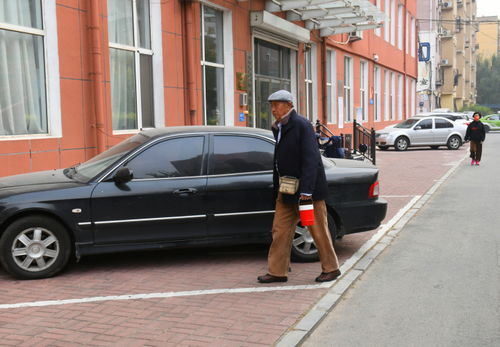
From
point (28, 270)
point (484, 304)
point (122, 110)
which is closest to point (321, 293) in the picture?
point (484, 304)

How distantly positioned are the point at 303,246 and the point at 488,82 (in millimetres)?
122707

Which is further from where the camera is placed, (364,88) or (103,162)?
(364,88)

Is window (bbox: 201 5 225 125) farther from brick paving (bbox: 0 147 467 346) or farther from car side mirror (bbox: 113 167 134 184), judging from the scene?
car side mirror (bbox: 113 167 134 184)

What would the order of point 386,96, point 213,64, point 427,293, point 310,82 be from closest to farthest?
point 427,293 → point 213,64 → point 310,82 → point 386,96

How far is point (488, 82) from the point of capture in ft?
392

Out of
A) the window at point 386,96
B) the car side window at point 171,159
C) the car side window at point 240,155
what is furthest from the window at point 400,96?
the car side window at point 171,159

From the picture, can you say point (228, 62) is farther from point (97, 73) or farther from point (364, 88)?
point (364, 88)

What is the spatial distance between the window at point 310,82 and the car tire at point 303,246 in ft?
49.6

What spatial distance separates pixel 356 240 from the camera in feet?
27.5

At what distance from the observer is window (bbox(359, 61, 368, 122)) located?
29.8 meters

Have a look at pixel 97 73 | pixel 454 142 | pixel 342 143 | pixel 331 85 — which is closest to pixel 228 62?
pixel 342 143

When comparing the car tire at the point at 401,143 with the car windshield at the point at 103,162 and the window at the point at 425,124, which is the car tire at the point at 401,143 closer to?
the window at the point at 425,124

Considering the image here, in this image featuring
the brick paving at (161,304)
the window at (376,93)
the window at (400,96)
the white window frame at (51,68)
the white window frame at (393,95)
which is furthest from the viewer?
the window at (400,96)

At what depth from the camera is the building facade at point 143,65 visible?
32.0 ft
